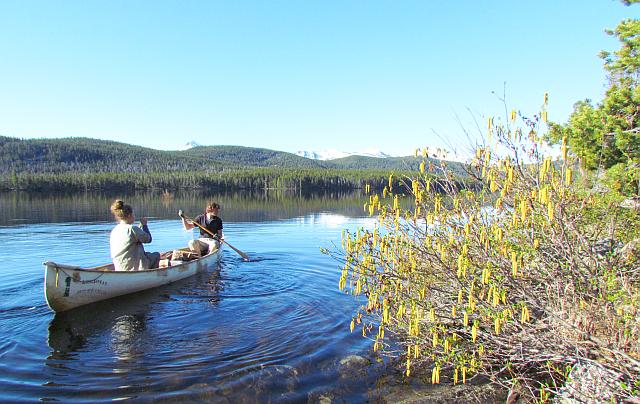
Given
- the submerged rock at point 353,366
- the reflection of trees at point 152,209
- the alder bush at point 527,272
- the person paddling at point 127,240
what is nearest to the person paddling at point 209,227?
the person paddling at point 127,240

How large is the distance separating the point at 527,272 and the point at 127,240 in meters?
8.80

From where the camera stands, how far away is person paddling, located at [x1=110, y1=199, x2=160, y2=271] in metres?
10.2

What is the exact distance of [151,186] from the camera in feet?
399

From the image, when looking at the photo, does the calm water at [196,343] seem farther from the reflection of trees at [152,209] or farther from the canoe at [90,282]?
the reflection of trees at [152,209]

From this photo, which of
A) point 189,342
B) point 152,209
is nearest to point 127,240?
point 189,342

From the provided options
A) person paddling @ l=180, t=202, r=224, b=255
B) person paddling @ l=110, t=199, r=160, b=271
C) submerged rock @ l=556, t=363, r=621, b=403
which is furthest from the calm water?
submerged rock @ l=556, t=363, r=621, b=403

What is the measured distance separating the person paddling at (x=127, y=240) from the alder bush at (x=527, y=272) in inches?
251

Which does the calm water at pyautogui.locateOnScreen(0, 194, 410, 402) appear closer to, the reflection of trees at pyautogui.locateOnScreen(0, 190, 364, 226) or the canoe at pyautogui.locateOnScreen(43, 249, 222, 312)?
the canoe at pyautogui.locateOnScreen(43, 249, 222, 312)

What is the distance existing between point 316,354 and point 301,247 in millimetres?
12498

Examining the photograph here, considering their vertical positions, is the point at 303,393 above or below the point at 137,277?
below

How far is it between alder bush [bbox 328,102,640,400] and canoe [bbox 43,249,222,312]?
650 centimetres

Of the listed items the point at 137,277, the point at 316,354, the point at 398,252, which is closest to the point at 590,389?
the point at 398,252

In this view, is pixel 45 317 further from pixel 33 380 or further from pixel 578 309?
pixel 578 309

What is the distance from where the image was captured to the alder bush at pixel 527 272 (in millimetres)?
4727
